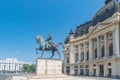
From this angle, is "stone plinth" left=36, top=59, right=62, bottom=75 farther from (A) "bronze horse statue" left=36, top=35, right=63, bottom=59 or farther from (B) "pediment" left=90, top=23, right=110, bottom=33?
(B) "pediment" left=90, top=23, right=110, bottom=33

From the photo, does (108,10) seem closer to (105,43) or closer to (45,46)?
(105,43)

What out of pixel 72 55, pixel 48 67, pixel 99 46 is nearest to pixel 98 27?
pixel 99 46

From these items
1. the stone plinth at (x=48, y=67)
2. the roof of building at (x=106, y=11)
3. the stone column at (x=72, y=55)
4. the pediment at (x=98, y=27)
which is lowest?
the stone plinth at (x=48, y=67)

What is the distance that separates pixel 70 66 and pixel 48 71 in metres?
56.8

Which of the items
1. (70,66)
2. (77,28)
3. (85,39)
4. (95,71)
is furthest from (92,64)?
(77,28)

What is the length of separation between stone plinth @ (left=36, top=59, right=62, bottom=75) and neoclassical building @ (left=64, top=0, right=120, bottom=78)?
Answer: 25.3m

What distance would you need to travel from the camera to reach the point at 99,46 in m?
72.1

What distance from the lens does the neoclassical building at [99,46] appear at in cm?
6102

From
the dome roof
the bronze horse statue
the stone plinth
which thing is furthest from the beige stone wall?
the bronze horse statue

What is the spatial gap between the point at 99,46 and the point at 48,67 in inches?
1465

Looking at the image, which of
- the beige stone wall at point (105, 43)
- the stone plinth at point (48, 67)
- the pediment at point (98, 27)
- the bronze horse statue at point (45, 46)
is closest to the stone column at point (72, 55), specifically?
the beige stone wall at point (105, 43)

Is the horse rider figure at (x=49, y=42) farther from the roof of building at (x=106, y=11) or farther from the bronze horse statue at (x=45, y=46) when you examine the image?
the roof of building at (x=106, y=11)

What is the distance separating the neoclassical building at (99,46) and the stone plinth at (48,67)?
25.3 metres

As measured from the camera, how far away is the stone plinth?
3766 cm
